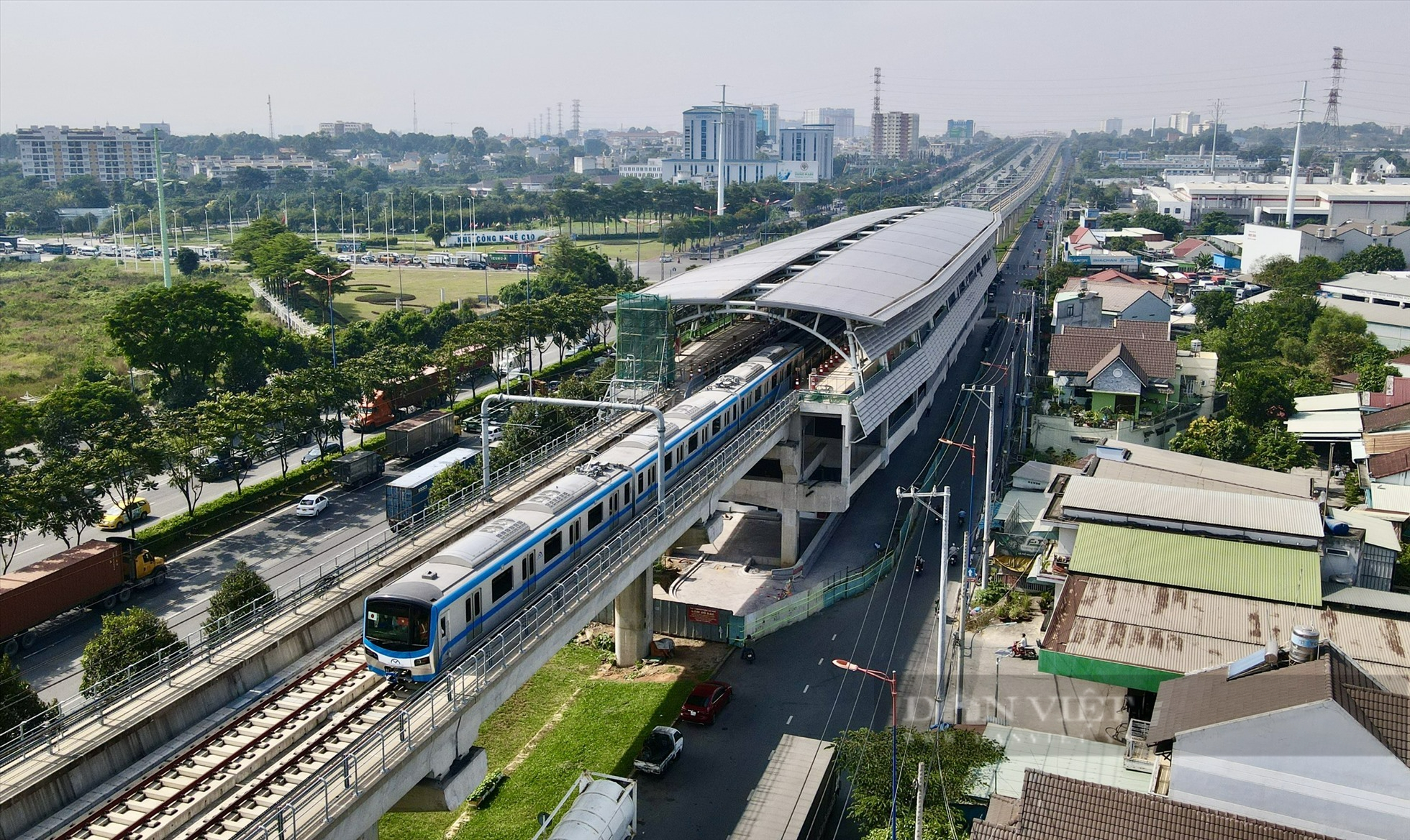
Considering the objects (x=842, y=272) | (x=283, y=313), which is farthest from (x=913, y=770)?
(x=283, y=313)

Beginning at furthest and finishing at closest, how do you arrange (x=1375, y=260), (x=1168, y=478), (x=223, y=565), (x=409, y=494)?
(x=1375, y=260)
(x=409, y=494)
(x=223, y=565)
(x=1168, y=478)

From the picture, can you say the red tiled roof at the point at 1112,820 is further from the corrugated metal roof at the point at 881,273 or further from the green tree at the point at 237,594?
the corrugated metal roof at the point at 881,273

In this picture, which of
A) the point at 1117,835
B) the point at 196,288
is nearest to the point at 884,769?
the point at 1117,835

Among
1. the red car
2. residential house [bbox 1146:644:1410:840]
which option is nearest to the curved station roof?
the red car

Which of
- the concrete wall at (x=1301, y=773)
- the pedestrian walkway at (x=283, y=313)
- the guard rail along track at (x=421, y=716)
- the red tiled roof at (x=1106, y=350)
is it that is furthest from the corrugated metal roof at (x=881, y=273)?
the pedestrian walkway at (x=283, y=313)

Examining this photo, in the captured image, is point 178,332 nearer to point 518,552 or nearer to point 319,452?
point 319,452

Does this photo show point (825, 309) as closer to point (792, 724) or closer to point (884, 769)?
point (792, 724)
